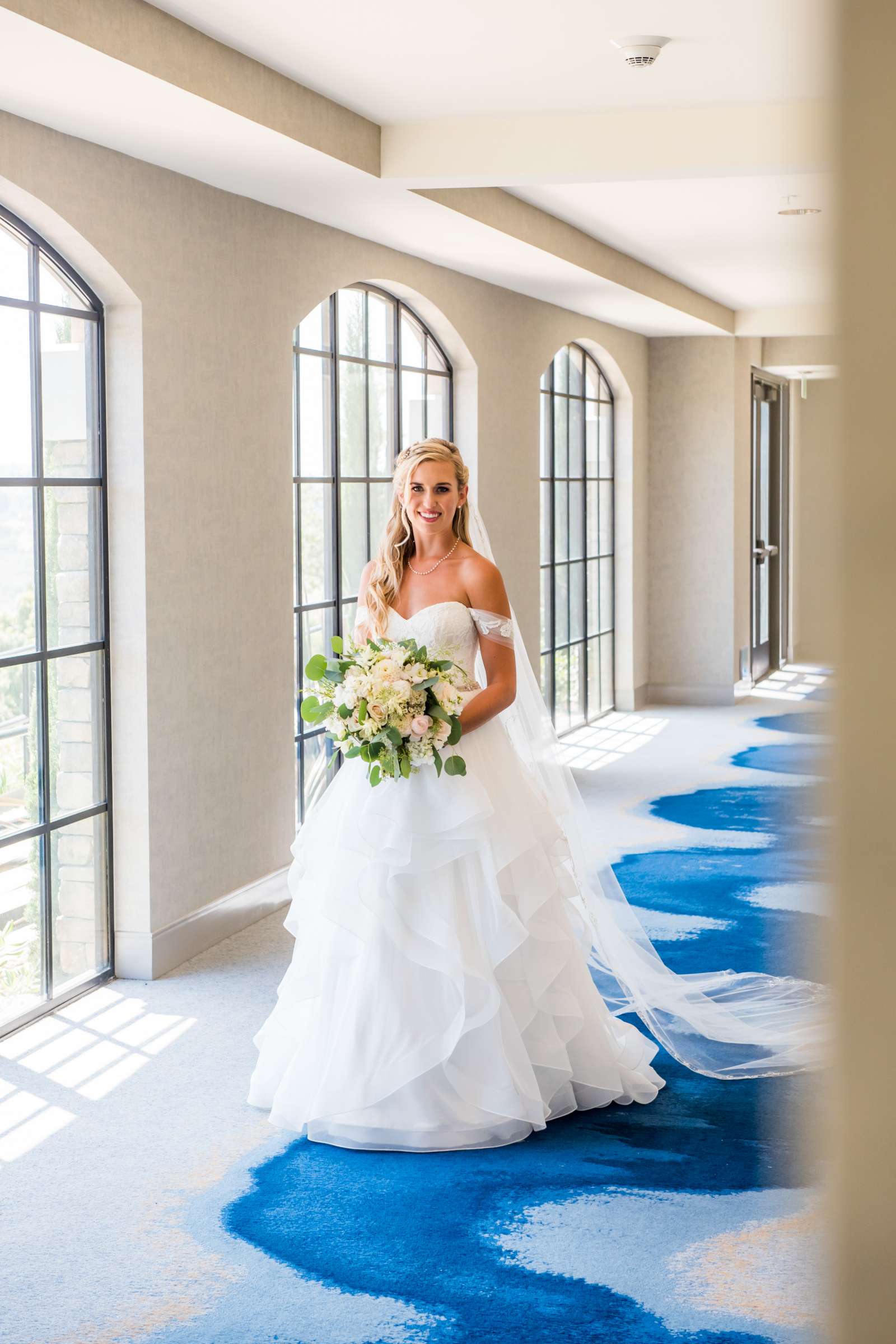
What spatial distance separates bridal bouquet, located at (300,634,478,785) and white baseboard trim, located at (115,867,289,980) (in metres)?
1.63

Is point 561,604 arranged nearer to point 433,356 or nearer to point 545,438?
point 545,438

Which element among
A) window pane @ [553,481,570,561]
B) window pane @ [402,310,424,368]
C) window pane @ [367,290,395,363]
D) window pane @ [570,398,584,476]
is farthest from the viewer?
window pane @ [570,398,584,476]

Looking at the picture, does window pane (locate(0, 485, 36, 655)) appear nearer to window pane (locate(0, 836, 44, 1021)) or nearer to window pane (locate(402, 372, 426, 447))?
window pane (locate(0, 836, 44, 1021))

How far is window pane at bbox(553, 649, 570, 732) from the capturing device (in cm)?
978

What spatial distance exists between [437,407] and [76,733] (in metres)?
3.74

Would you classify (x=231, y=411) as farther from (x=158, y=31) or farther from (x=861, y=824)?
(x=861, y=824)

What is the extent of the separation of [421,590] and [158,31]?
1.66m

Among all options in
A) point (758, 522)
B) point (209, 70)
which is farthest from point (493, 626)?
point (758, 522)

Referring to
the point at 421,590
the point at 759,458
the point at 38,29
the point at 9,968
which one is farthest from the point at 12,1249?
the point at 759,458

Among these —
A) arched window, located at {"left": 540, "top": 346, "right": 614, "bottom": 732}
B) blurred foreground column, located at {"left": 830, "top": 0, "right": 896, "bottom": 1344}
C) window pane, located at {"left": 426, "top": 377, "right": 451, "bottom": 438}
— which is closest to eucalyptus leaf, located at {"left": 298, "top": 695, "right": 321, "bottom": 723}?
blurred foreground column, located at {"left": 830, "top": 0, "right": 896, "bottom": 1344}

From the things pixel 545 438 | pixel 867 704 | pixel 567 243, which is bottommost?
pixel 867 704

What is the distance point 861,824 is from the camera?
9.3 inches

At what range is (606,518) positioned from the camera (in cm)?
1105

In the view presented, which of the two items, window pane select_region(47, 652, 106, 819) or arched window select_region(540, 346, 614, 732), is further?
arched window select_region(540, 346, 614, 732)
